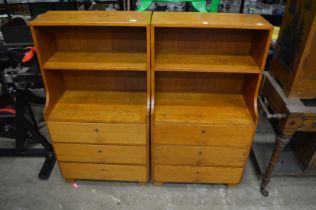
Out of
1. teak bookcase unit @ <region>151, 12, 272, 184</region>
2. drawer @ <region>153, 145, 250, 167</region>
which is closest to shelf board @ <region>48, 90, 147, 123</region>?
teak bookcase unit @ <region>151, 12, 272, 184</region>

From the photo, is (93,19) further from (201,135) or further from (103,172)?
(103,172)

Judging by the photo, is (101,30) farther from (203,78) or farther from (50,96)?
(203,78)

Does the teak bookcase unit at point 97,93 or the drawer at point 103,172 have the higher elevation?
the teak bookcase unit at point 97,93

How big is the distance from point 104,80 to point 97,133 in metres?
0.40

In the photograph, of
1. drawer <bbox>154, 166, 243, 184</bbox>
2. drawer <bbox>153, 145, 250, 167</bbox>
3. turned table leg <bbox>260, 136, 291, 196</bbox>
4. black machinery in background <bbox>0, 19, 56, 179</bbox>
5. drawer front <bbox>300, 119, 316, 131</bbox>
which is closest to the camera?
drawer front <bbox>300, 119, 316, 131</bbox>

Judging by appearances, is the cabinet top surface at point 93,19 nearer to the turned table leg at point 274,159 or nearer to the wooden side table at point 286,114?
the wooden side table at point 286,114

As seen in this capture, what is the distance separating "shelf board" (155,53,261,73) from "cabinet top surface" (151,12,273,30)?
0.24 metres

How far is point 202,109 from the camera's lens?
5.55 ft

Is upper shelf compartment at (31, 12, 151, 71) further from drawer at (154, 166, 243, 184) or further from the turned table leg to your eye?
the turned table leg

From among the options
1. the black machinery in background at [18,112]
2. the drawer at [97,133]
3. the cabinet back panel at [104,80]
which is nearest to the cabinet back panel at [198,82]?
the cabinet back panel at [104,80]

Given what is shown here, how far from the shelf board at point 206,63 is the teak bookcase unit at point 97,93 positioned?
12cm

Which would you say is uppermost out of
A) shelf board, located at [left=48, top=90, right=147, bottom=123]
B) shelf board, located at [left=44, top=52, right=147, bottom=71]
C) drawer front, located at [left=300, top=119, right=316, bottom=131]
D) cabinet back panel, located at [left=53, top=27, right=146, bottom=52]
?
cabinet back panel, located at [left=53, top=27, right=146, bottom=52]

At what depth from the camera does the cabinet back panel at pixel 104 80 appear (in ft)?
5.85

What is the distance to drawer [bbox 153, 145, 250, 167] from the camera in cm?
169
